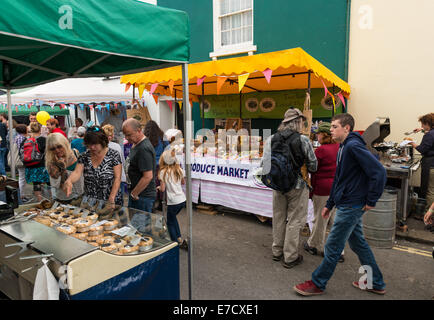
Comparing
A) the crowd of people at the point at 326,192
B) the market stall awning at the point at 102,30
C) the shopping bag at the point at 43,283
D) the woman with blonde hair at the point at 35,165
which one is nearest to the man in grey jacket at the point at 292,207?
the crowd of people at the point at 326,192

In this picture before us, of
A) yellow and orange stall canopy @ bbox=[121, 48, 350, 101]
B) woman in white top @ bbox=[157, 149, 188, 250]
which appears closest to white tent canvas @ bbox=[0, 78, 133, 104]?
yellow and orange stall canopy @ bbox=[121, 48, 350, 101]

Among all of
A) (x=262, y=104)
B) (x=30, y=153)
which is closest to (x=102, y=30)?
(x=30, y=153)

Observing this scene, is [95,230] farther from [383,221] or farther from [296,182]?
[383,221]

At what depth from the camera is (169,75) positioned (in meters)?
5.76

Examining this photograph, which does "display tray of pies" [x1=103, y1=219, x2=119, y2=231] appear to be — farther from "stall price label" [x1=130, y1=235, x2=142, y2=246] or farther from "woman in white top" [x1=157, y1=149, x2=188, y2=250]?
"woman in white top" [x1=157, y1=149, x2=188, y2=250]

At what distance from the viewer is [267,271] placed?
355 cm

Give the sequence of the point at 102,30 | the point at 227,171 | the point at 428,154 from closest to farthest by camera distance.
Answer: the point at 102,30 < the point at 428,154 < the point at 227,171

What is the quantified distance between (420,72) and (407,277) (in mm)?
5393

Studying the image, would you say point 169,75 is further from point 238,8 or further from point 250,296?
point 238,8

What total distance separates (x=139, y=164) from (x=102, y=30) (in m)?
1.68

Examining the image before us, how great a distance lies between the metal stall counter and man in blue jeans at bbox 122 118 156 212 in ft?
2.50

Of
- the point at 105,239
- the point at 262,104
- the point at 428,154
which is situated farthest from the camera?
the point at 262,104

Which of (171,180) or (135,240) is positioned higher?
(171,180)

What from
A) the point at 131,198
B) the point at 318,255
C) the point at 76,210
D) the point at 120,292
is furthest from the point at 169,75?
the point at 120,292
